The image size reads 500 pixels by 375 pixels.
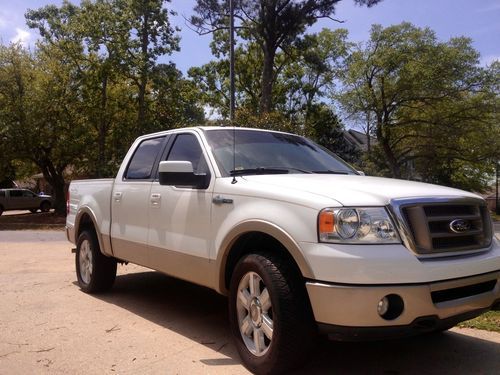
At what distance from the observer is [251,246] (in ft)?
13.8

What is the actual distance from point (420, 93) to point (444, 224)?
1208 inches

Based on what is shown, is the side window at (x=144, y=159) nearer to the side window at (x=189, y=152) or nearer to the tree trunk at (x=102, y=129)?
the side window at (x=189, y=152)

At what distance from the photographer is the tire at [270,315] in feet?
11.7

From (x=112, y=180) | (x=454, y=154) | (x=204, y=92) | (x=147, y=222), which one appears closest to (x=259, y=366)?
(x=147, y=222)

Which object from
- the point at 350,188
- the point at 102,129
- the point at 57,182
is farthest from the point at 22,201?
the point at 350,188

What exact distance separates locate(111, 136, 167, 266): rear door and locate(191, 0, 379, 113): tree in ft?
59.5

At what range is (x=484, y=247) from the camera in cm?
393

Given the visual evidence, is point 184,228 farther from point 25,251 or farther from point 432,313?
point 25,251

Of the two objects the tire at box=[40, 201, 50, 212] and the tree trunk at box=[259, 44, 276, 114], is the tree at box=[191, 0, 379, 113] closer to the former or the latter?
the tree trunk at box=[259, 44, 276, 114]

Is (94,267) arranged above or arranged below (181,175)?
below

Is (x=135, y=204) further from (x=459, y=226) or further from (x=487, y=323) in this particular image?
(x=487, y=323)

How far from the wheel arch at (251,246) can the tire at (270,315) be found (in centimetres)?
15

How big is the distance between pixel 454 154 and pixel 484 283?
33.2 m

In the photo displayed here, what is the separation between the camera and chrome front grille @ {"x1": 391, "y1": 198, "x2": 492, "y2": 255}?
3.47 m
